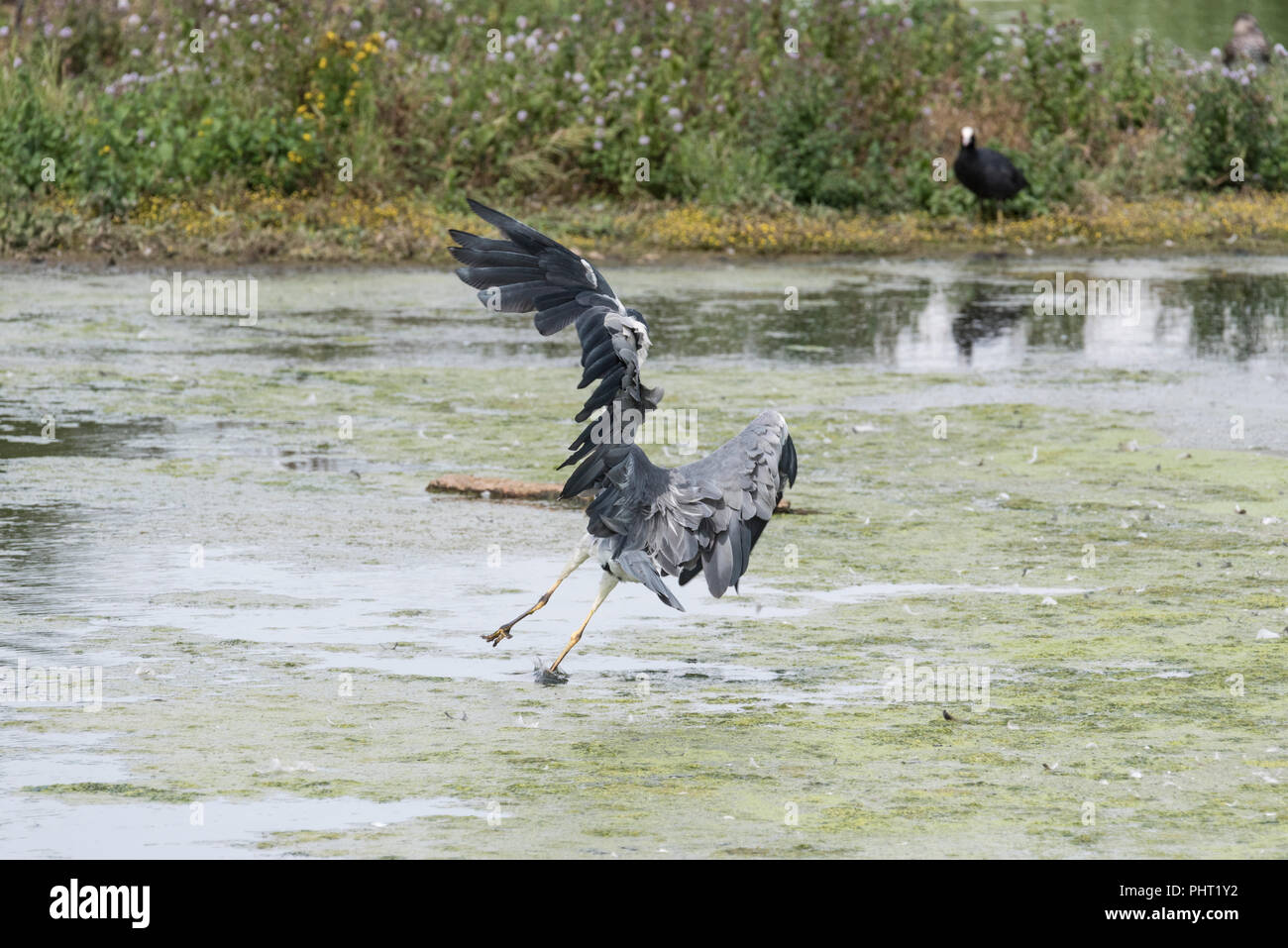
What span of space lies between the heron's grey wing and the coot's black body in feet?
47.6

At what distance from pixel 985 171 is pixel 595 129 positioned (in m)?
4.13

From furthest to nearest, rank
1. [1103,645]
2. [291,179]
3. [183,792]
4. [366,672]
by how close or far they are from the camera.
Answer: [291,179]
[1103,645]
[366,672]
[183,792]

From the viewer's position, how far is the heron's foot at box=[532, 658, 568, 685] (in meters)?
7.43

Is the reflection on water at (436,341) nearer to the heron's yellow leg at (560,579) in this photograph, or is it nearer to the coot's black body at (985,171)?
the coot's black body at (985,171)

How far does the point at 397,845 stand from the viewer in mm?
5555

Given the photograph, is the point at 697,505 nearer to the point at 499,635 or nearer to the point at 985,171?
the point at 499,635

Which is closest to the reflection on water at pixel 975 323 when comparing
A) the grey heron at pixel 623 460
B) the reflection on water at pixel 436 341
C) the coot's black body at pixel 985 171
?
the reflection on water at pixel 436 341

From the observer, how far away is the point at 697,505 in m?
7.27

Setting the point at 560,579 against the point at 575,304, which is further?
the point at 560,579

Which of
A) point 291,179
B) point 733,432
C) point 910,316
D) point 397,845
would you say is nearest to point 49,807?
point 397,845

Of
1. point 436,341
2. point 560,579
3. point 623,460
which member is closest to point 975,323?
point 436,341

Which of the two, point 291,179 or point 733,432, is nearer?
point 733,432

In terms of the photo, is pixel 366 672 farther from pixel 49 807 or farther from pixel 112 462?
pixel 112 462

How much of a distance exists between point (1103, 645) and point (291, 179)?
14.9 metres
